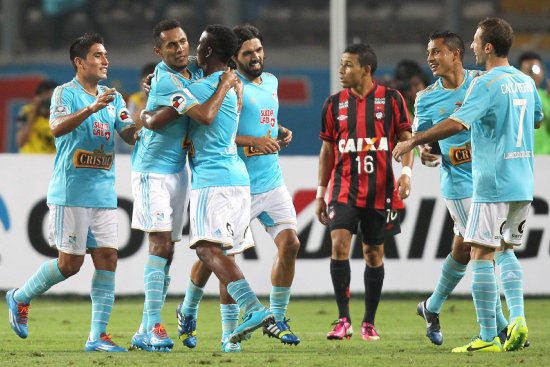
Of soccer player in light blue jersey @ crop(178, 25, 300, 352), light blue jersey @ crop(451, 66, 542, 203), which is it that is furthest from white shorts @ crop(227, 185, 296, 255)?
light blue jersey @ crop(451, 66, 542, 203)

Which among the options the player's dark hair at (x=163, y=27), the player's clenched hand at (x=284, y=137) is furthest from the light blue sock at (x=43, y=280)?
the player's clenched hand at (x=284, y=137)

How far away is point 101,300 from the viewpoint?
6883 mm

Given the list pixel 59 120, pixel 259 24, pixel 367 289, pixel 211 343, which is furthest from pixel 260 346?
pixel 259 24

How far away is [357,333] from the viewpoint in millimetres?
7992

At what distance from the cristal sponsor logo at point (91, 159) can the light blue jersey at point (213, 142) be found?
77 centimetres

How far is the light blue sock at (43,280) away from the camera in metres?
7.00

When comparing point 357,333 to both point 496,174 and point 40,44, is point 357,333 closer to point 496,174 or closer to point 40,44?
point 496,174

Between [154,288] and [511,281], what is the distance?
2.28m

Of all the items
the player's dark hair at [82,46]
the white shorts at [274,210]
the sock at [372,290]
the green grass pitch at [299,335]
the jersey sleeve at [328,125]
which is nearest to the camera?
the green grass pitch at [299,335]

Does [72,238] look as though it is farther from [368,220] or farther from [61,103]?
[368,220]

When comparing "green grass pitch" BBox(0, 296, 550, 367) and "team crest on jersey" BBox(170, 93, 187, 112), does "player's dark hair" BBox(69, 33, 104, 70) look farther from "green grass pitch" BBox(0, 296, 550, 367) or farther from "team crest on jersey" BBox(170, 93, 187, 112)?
"green grass pitch" BBox(0, 296, 550, 367)

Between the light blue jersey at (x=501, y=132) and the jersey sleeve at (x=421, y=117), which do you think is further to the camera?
the jersey sleeve at (x=421, y=117)

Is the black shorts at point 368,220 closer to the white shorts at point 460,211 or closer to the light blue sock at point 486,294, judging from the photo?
the white shorts at point 460,211

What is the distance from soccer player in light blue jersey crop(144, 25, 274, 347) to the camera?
6320mm
